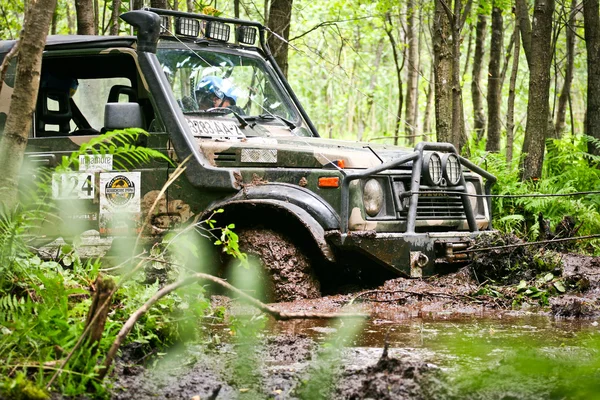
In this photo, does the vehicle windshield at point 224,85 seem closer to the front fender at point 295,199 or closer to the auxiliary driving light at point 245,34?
the auxiliary driving light at point 245,34

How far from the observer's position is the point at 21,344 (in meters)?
3.60

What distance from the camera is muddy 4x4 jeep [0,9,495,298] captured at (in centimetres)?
593

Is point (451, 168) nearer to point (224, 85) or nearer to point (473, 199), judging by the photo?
point (473, 199)

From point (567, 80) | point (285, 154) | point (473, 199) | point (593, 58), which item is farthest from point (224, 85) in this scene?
point (567, 80)

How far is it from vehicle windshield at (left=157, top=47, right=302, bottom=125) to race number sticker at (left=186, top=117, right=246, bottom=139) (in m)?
0.10

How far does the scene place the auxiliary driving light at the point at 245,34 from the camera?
746 centimetres

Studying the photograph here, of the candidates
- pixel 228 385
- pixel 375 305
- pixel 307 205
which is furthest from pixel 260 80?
pixel 228 385

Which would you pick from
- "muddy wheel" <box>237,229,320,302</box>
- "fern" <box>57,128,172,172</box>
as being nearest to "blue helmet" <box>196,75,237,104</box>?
"fern" <box>57,128,172,172</box>

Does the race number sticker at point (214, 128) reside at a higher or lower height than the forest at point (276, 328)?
higher

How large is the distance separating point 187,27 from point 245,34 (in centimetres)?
73

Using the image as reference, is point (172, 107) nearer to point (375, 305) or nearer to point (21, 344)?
point (375, 305)

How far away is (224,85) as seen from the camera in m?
6.98

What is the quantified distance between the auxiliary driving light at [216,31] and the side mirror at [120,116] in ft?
4.66

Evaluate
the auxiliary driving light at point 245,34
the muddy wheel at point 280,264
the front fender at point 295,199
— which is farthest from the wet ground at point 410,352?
the auxiliary driving light at point 245,34
